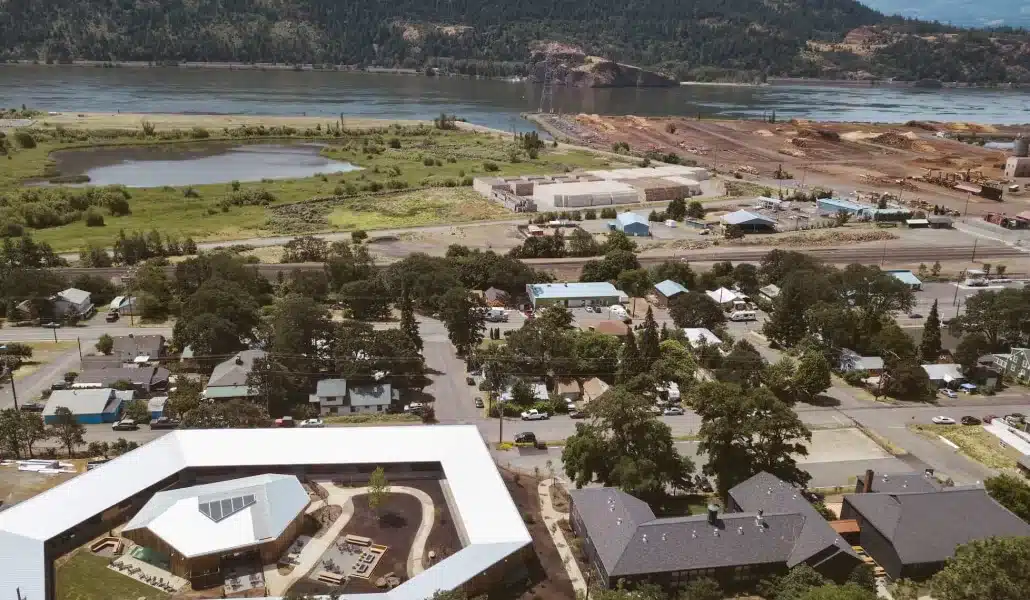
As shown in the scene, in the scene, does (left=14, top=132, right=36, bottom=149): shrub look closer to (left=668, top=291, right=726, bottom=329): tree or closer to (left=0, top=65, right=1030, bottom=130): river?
(left=0, top=65, right=1030, bottom=130): river

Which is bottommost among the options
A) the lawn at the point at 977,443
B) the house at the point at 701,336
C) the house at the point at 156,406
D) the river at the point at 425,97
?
the house at the point at 156,406

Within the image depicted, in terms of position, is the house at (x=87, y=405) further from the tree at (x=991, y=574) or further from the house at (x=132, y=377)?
the tree at (x=991, y=574)

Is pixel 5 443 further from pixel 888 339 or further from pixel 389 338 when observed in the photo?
pixel 888 339

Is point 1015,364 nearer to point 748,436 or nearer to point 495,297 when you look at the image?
point 748,436

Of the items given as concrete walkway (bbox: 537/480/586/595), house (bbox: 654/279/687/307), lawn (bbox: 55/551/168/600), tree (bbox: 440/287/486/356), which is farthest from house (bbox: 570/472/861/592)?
house (bbox: 654/279/687/307)

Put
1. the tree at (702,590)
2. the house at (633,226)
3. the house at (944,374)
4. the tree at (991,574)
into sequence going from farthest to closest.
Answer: the house at (633,226) < the house at (944,374) < the tree at (702,590) < the tree at (991,574)

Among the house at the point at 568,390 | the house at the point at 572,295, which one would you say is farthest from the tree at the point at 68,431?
the house at the point at 572,295

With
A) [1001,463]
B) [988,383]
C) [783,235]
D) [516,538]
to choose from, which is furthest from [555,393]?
[783,235]
